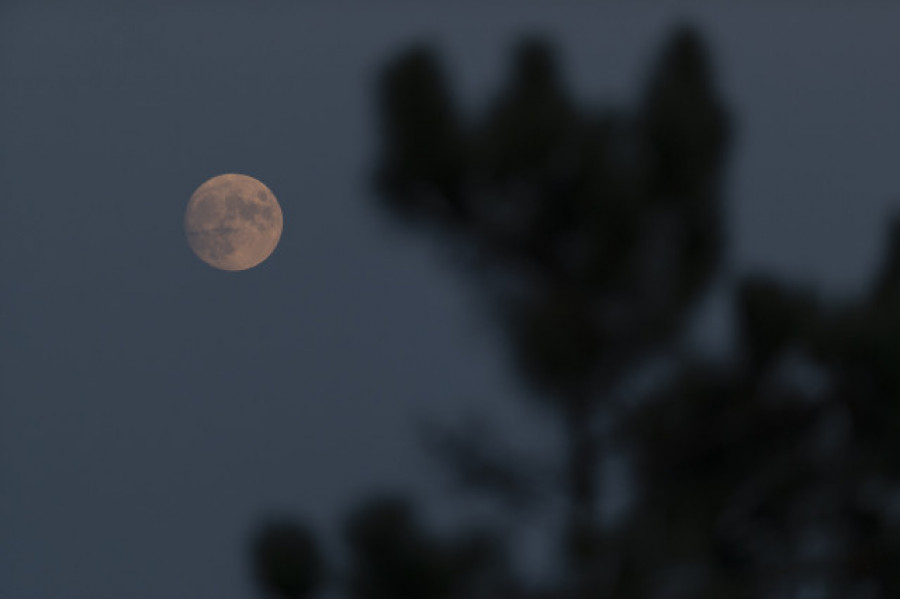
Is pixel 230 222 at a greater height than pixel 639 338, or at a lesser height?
greater

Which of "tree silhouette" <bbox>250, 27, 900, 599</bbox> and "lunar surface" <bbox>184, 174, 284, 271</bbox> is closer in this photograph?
"tree silhouette" <bbox>250, 27, 900, 599</bbox>

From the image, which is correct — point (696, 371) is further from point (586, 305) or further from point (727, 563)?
point (727, 563)

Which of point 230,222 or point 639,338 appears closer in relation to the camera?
point 639,338

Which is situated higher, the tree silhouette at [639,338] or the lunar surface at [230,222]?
the lunar surface at [230,222]

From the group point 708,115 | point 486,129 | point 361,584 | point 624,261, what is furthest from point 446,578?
point 708,115
